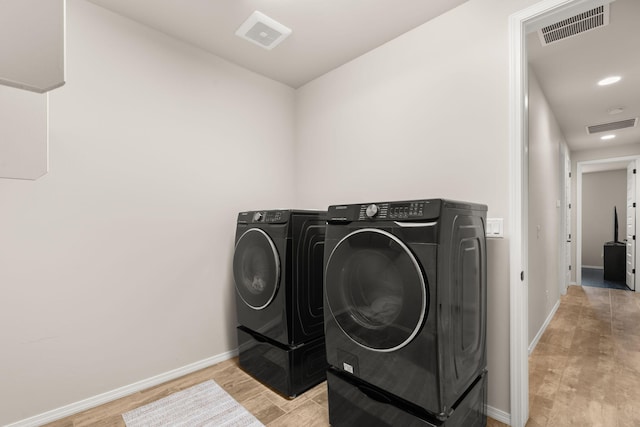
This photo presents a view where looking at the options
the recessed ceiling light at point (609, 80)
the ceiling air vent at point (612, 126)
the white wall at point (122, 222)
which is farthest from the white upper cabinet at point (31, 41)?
the ceiling air vent at point (612, 126)

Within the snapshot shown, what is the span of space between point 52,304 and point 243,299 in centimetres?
111

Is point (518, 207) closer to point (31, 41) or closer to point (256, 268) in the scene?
point (256, 268)

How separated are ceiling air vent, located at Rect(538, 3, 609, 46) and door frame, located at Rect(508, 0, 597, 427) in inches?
16.6

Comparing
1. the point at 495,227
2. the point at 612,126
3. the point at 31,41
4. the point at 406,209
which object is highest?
the point at 612,126

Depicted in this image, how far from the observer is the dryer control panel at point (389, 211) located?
1.24m

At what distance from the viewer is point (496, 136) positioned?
5.75 ft

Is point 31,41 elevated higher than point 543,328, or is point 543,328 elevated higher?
point 31,41

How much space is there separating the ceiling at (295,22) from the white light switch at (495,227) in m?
1.38

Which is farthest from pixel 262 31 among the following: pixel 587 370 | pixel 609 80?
pixel 587 370

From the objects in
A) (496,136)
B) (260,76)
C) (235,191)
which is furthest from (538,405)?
(260,76)

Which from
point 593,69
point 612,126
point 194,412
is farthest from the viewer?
point 612,126

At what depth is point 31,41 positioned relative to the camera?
14.1 inches

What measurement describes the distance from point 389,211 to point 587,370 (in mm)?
2284

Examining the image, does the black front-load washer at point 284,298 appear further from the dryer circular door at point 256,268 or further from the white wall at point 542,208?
the white wall at point 542,208
